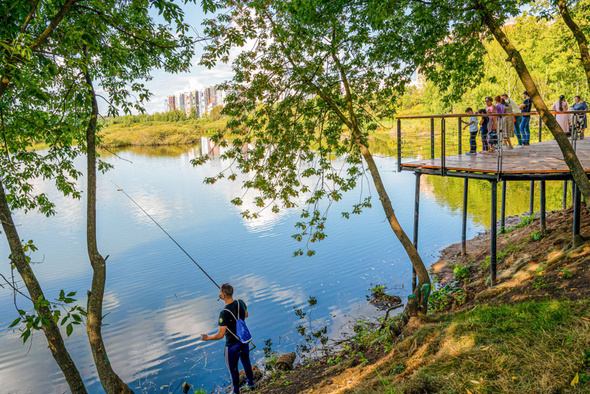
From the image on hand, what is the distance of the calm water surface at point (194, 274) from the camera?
9.42m

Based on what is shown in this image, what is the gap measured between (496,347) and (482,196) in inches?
791

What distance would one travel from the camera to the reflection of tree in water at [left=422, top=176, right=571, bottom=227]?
1958 centimetres

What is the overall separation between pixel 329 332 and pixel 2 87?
8383 mm

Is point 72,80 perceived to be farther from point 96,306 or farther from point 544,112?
point 544,112

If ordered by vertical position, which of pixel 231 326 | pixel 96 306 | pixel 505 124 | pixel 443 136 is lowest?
pixel 231 326

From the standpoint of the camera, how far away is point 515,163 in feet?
29.7

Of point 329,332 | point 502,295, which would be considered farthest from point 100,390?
point 502,295

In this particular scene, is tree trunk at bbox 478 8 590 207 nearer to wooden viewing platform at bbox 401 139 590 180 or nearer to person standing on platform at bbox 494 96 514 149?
wooden viewing platform at bbox 401 139 590 180

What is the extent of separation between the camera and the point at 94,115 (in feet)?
22.2

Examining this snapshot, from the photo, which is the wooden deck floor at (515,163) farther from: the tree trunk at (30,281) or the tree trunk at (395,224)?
the tree trunk at (30,281)

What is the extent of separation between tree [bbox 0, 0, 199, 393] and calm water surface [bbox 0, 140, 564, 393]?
321 centimetres

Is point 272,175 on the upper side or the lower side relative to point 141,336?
upper

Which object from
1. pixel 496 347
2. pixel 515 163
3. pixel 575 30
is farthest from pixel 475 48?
pixel 496 347

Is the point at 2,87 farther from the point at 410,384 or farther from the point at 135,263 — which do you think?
the point at 135,263
